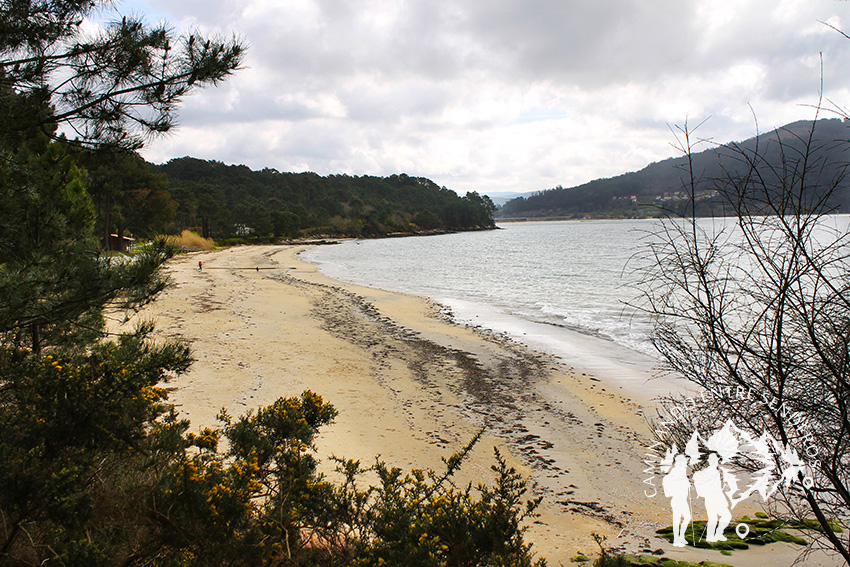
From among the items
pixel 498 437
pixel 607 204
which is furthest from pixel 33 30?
pixel 607 204

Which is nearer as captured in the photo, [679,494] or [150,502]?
[150,502]

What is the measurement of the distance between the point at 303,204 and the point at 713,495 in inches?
4398

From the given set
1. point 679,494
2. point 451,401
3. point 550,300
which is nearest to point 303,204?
point 550,300

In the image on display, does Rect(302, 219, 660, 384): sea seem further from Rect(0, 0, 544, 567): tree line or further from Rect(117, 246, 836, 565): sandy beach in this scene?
Rect(0, 0, 544, 567): tree line

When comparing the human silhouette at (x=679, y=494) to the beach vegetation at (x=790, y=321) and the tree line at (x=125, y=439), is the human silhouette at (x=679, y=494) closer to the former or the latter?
the beach vegetation at (x=790, y=321)

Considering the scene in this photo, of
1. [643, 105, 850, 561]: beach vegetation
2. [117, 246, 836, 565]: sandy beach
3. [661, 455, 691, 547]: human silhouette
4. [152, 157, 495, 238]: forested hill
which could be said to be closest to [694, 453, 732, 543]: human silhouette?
[661, 455, 691, 547]: human silhouette

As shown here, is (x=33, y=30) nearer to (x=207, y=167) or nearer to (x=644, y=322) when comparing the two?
(x=644, y=322)

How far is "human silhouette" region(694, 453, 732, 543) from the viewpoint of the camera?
350cm

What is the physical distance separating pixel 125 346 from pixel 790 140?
15.1ft

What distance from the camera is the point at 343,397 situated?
26.7 feet

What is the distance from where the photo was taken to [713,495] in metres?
4.07

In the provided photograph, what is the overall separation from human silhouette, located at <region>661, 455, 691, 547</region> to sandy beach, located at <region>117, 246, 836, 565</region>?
0.14 meters

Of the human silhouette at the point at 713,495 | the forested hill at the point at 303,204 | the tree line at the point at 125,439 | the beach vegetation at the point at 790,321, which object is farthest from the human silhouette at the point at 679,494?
the forested hill at the point at 303,204

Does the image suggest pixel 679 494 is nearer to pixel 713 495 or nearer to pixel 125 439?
pixel 713 495
